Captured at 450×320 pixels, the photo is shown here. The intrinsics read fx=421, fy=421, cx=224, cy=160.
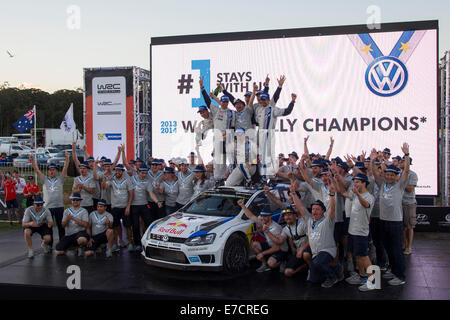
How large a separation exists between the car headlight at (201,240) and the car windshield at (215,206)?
29.8 inches

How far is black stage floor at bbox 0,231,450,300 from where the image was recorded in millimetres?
6266

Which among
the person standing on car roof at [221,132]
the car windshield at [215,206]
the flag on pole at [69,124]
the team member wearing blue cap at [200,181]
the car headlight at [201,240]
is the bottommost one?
the car headlight at [201,240]

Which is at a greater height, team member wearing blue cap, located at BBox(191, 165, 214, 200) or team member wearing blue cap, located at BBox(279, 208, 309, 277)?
team member wearing blue cap, located at BBox(191, 165, 214, 200)

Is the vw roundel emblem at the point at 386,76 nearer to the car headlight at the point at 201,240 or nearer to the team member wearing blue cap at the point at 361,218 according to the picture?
the team member wearing blue cap at the point at 361,218

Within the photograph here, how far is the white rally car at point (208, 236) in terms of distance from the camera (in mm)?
6801

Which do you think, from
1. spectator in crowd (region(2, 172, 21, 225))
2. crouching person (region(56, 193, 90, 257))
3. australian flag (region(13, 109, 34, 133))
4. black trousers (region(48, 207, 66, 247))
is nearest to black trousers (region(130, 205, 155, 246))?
crouching person (region(56, 193, 90, 257))

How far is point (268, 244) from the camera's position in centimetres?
754

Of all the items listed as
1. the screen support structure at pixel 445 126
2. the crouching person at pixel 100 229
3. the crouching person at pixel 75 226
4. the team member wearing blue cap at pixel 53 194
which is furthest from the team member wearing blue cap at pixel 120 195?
the screen support structure at pixel 445 126

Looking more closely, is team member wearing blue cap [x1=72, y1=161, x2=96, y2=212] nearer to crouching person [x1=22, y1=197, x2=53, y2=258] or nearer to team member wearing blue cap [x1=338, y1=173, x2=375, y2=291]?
crouching person [x1=22, y1=197, x2=53, y2=258]

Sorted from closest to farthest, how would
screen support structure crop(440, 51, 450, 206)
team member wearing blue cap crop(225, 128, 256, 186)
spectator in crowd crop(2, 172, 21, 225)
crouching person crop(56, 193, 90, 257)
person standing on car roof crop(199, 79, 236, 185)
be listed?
crouching person crop(56, 193, 90, 257), team member wearing blue cap crop(225, 128, 256, 186), person standing on car roof crop(199, 79, 236, 185), screen support structure crop(440, 51, 450, 206), spectator in crowd crop(2, 172, 21, 225)

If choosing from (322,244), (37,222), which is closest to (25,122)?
(37,222)

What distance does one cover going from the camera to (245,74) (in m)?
13.3

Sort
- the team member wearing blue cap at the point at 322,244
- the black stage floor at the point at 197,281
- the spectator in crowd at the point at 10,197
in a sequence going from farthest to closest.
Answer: the spectator in crowd at the point at 10,197 → the team member wearing blue cap at the point at 322,244 → the black stage floor at the point at 197,281
